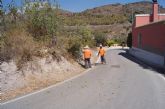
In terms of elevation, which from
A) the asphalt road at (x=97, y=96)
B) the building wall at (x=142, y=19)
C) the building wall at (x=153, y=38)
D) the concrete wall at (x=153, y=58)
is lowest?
the concrete wall at (x=153, y=58)

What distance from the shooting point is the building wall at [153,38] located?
27.8 metres

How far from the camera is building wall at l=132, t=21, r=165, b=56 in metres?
27.8

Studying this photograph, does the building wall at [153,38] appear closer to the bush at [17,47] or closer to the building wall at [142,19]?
the building wall at [142,19]

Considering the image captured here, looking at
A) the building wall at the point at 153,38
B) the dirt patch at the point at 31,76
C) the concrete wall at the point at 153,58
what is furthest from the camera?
the building wall at the point at 153,38

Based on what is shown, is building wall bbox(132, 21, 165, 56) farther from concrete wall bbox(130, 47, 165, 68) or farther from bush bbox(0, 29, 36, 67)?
bush bbox(0, 29, 36, 67)

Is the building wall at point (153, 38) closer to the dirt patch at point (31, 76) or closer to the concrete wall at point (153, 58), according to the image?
the concrete wall at point (153, 58)

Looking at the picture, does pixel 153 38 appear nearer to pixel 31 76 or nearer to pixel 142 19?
pixel 142 19

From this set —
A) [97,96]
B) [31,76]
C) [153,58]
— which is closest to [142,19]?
[153,58]

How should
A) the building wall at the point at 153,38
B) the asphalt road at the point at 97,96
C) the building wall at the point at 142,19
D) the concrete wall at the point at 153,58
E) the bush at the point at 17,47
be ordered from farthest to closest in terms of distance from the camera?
the building wall at the point at 142,19 < the building wall at the point at 153,38 < the concrete wall at the point at 153,58 < the bush at the point at 17,47 < the asphalt road at the point at 97,96

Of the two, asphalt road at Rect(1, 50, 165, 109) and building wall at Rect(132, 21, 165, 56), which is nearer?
asphalt road at Rect(1, 50, 165, 109)

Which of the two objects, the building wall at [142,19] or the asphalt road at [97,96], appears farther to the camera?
the building wall at [142,19]

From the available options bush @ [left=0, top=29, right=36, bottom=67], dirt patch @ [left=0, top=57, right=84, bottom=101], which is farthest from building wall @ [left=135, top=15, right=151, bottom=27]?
bush @ [left=0, top=29, right=36, bottom=67]

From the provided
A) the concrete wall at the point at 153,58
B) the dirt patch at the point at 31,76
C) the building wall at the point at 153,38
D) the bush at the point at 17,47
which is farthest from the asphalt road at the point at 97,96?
the building wall at the point at 153,38

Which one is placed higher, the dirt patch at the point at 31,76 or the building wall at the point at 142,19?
the building wall at the point at 142,19
